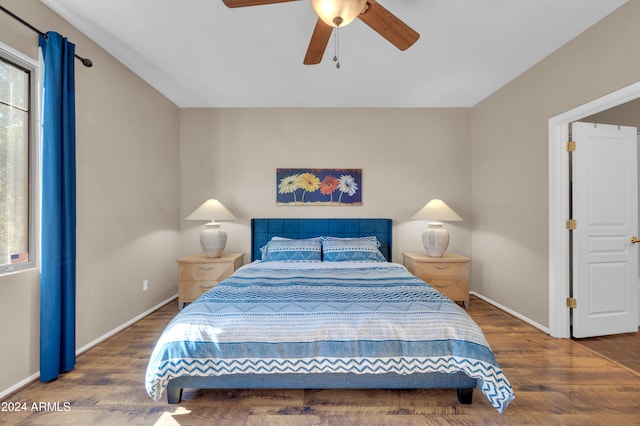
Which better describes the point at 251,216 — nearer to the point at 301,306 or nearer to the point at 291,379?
the point at 301,306

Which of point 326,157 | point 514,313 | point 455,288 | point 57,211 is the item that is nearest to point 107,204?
point 57,211

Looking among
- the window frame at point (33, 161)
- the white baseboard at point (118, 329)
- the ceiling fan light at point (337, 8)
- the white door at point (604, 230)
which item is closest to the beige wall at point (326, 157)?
the white baseboard at point (118, 329)

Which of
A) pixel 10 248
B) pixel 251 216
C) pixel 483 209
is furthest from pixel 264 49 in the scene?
pixel 483 209

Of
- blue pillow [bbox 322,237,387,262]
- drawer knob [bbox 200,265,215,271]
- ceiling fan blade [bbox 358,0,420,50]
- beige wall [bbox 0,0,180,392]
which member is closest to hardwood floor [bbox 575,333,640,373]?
blue pillow [bbox 322,237,387,262]

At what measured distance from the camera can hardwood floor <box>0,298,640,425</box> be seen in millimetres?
1692

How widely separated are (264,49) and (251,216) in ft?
7.03

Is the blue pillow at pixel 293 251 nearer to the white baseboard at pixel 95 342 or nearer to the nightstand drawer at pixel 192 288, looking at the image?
the nightstand drawer at pixel 192 288

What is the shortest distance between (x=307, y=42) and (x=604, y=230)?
3226 millimetres

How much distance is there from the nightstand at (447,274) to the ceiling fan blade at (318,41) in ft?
8.22

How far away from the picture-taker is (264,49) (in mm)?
2662

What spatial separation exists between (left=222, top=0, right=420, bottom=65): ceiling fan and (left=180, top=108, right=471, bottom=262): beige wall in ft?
6.55

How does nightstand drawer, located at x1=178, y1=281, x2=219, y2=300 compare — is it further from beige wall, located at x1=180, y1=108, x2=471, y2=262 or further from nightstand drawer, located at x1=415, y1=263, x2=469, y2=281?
nightstand drawer, located at x1=415, y1=263, x2=469, y2=281

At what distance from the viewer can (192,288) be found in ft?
11.5

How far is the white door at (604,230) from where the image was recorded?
2.72 m
